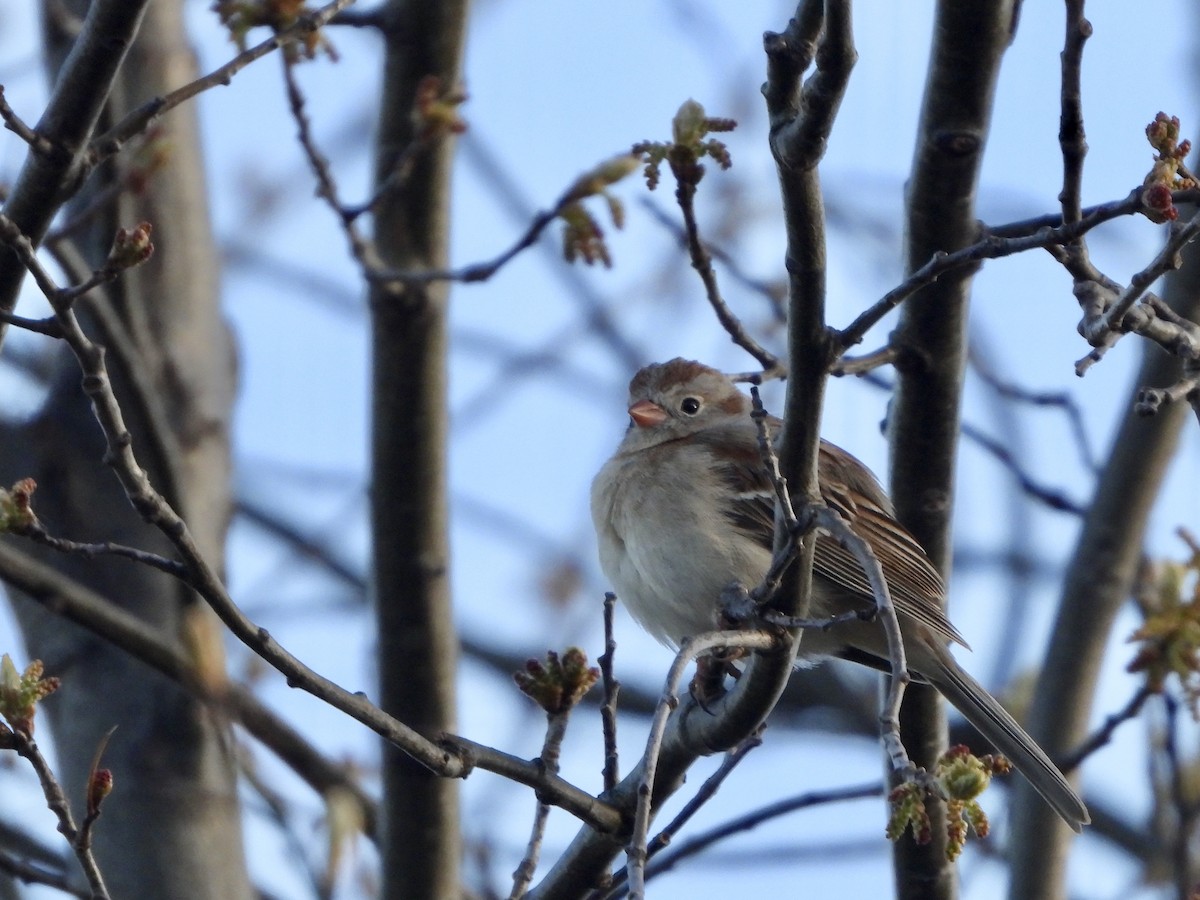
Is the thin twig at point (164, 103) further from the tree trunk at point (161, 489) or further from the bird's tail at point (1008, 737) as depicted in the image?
the bird's tail at point (1008, 737)

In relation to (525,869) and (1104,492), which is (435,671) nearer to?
(525,869)

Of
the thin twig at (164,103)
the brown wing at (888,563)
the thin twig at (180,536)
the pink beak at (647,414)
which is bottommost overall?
the thin twig at (180,536)

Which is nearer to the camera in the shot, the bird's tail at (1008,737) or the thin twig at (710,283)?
the thin twig at (710,283)

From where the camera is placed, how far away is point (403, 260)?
15.5 ft

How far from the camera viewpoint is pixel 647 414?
5.69 m

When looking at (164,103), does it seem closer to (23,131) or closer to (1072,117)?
(23,131)

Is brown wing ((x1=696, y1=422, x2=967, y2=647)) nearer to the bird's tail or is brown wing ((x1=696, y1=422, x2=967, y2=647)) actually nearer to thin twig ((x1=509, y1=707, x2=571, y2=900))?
the bird's tail

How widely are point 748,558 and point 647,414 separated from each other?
113 cm

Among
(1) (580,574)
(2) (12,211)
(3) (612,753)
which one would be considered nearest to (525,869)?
(3) (612,753)

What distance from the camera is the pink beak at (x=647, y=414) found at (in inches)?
224

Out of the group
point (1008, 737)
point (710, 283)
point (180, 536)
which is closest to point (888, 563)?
point (1008, 737)

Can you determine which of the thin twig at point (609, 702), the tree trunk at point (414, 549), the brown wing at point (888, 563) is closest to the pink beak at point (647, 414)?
the brown wing at point (888, 563)

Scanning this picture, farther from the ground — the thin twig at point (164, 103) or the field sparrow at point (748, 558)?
the field sparrow at point (748, 558)

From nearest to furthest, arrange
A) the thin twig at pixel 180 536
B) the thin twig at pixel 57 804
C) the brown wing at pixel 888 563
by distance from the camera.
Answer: the thin twig at pixel 180 536
the thin twig at pixel 57 804
the brown wing at pixel 888 563
